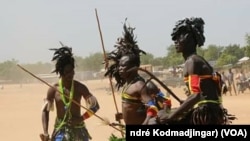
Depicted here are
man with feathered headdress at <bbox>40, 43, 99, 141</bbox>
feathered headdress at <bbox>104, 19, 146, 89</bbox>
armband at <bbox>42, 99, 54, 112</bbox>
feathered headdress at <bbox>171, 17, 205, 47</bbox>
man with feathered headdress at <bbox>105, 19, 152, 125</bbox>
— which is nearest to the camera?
feathered headdress at <bbox>171, 17, 205, 47</bbox>

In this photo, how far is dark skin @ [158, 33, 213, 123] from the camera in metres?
4.27

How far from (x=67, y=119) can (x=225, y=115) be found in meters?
2.73

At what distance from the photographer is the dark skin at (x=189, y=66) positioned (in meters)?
4.27

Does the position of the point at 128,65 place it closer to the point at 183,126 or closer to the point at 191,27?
the point at 191,27

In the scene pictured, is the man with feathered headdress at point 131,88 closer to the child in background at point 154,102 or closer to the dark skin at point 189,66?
the child in background at point 154,102

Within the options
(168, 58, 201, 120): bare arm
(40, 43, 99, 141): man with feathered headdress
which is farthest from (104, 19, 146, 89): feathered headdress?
(168, 58, 201, 120): bare arm

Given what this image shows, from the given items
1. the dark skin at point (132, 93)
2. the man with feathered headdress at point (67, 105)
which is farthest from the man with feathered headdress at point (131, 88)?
the man with feathered headdress at point (67, 105)

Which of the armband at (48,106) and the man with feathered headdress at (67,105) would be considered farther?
the armband at (48,106)

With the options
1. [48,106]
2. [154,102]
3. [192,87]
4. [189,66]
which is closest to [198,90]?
[192,87]

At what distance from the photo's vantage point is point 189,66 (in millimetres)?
4496

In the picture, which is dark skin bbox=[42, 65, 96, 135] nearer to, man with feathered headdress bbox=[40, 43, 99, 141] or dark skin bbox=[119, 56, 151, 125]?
man with feathered headdress bbox=[40, 43, 99, 141]

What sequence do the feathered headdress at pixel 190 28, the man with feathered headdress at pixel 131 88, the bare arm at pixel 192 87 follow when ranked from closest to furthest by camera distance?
the bare arm at pixel 192 87
the feathered headdress at pixel 190 28
the man with feathered headdress at pixel 131 88

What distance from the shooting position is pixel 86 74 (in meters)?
81.1

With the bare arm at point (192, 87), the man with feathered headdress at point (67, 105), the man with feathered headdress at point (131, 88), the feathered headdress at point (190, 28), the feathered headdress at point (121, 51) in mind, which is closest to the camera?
the bare arm at point (192, 87)
